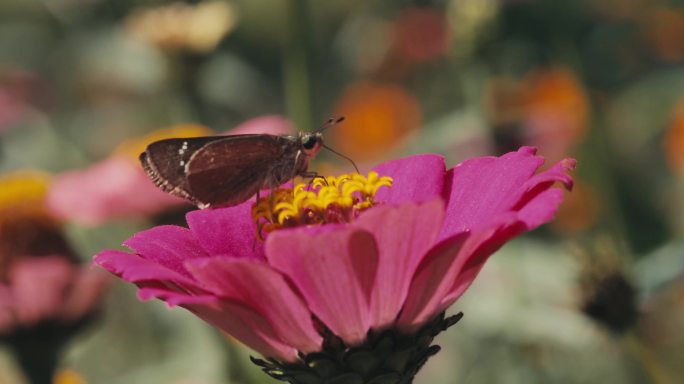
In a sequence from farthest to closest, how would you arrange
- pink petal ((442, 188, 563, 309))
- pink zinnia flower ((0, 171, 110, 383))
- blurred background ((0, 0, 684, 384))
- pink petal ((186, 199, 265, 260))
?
blurred background ((0, 0, 684, 384)) → pink zinnia flower ((0, 171, 110, 383)) → pink petal ((186, 199, 265, 260)) → pink petal ((442, 188, 563, 309))

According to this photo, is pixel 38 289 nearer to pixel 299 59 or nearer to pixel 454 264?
pixel 299 59

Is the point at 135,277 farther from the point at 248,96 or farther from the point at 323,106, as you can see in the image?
the point at 323,106

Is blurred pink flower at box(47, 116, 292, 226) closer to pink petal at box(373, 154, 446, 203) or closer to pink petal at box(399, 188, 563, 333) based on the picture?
pink petal at box(373, 154, 446, 203)

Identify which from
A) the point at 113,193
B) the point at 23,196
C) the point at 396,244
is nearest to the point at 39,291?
the point at 23,196

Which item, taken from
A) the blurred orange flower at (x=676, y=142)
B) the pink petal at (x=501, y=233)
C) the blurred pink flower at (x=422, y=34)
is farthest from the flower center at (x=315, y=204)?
the blurred pink flower at (x=422, y=34)

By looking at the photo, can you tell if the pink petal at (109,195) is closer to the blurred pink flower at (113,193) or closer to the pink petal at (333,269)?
the blurred pink flower at (113,193)

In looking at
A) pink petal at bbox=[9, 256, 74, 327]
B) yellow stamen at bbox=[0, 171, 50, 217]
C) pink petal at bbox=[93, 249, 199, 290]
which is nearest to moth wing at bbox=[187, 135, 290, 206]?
pink petal at bbox=[93, 249, 199, 290]
